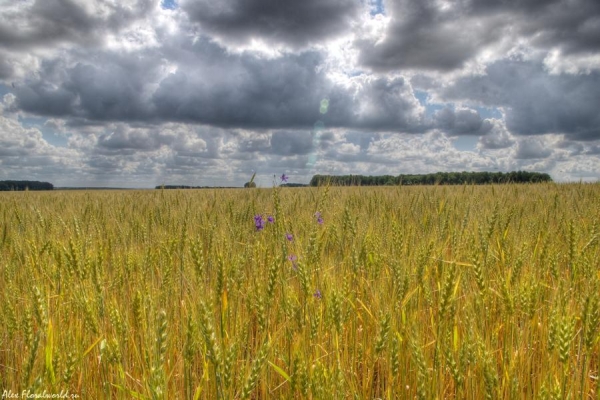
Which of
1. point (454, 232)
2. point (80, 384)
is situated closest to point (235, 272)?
point (80, 384)

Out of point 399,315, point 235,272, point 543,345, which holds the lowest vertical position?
point 543,345

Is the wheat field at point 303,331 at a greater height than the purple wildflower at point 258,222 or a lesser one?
lesser

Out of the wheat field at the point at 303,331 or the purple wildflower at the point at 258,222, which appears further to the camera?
the purple wildflower at the point at 258,222

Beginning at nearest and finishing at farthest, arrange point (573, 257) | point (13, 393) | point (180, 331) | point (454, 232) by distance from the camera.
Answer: point (13, 393)
point (180, 331)
point (573, 257)
point (454, 232)

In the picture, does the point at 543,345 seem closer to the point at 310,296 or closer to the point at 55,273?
the point at 310,296

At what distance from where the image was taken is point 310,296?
143cm

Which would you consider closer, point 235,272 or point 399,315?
point 399,315

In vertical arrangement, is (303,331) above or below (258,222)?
below

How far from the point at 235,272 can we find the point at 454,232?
153 cm

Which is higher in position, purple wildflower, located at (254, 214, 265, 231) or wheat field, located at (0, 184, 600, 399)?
purple wildflower, located at (254, 214, 265, 231)

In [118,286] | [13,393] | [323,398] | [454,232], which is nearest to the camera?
[323,398]

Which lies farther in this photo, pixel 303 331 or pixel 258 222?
pixel 258 222

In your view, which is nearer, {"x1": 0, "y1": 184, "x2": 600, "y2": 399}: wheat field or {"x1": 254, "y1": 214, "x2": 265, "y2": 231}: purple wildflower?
{"x1": 0, "y1": 184, "x2": 600, "y2": 399}: wheat field

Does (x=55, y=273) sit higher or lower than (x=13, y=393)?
higher
